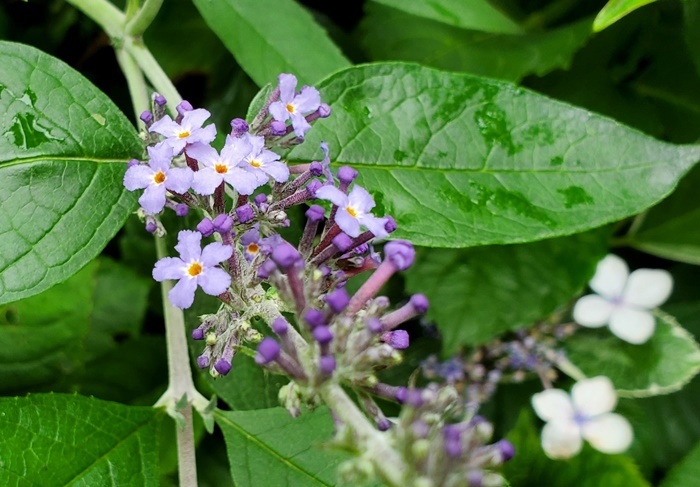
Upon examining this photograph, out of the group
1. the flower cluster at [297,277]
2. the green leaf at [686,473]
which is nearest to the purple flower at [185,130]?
the flower cluster at [297,277]

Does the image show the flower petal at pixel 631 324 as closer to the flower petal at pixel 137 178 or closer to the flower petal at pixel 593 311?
the flower petal at pixel 593 311

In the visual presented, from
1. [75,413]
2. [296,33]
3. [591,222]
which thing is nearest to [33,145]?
[75,413]

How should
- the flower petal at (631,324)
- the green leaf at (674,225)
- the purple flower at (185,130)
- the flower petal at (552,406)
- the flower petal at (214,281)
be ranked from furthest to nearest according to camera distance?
the green leaf at (674,225), the flower petal at (631,324), the flower petal at (552,406), the purple flower at (185,130), the flower petal at (214,281)

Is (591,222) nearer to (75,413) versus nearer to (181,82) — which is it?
(75,413)

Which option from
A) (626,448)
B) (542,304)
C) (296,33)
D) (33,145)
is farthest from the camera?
(626,448)

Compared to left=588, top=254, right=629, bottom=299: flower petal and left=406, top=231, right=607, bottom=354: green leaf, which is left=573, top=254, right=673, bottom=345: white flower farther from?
left=406, top=231, right=607, bottom=354: green leaf

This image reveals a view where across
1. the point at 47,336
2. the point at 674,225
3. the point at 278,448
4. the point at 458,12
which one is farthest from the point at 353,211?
the point at 674,225
